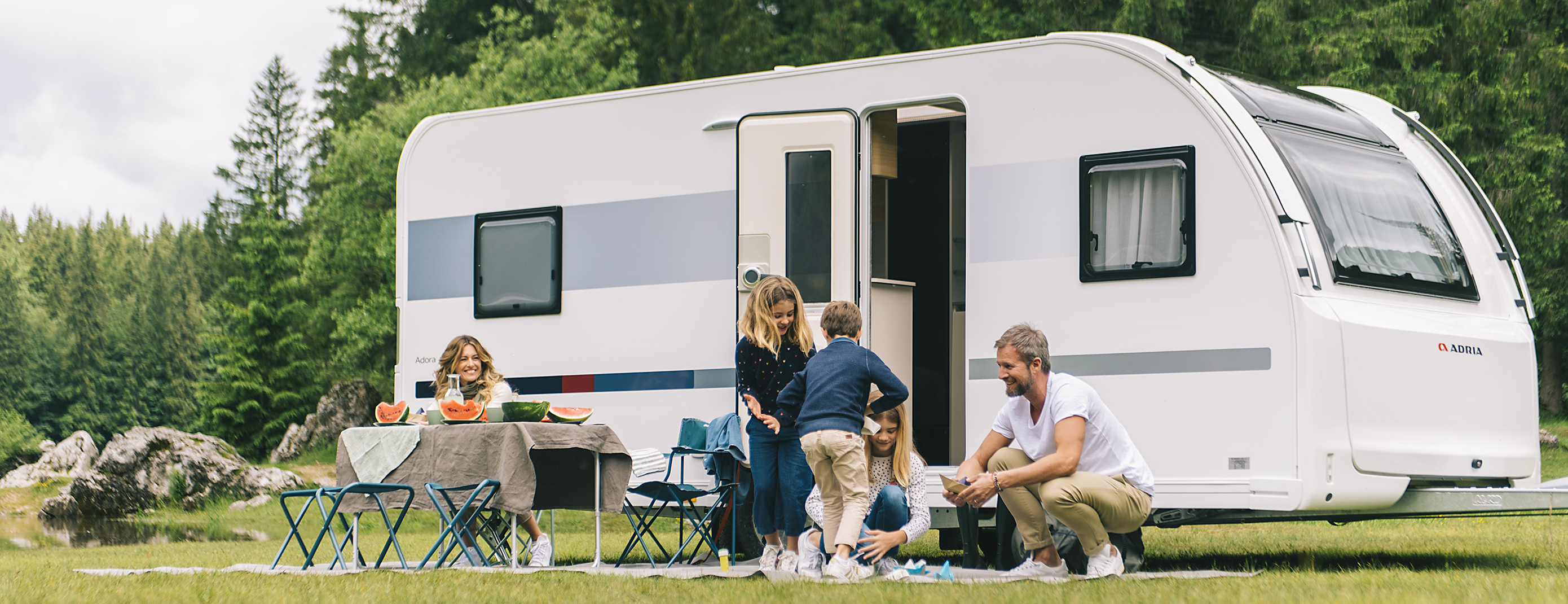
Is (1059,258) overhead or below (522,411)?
overhead

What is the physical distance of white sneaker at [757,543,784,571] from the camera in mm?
6035

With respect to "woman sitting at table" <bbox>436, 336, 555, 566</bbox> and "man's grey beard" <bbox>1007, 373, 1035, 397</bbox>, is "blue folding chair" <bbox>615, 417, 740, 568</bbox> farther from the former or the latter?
"man's grey beard" <bbox>1007, 373, 1035, 397</bbox>

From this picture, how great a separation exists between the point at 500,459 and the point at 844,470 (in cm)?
149

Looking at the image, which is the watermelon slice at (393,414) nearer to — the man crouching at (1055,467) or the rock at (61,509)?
the man crouching at (1055,467)

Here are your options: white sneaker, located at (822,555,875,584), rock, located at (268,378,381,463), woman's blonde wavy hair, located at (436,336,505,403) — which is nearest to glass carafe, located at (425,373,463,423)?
woman's blonde wavy hair, located at (436,336,505,403)

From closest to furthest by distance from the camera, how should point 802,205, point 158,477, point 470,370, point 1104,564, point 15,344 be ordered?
point 1104,564 < point 802,205 < point 470,370 < point 158,477 < point 15,344

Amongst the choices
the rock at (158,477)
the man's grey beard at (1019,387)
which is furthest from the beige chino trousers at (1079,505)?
the rock at (158,477)

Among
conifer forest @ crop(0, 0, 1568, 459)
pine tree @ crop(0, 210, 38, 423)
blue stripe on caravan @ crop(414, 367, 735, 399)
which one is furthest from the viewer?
pine tree @ crop(0, 210, 38, 423)

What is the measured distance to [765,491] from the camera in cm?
600

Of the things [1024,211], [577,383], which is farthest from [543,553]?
[1024,211]

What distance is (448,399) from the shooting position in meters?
6.37

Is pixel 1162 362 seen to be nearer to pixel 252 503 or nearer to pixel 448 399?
pixel 448 399

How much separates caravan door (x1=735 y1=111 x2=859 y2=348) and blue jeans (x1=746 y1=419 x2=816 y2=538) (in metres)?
0.73

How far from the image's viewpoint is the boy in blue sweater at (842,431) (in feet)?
18.2
